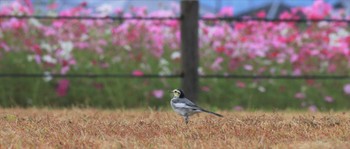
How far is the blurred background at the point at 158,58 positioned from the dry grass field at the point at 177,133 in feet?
14.3

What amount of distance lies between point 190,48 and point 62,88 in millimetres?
2181

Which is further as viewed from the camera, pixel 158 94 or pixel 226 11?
pixel 226 11

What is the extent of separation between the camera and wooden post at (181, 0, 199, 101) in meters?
8.80

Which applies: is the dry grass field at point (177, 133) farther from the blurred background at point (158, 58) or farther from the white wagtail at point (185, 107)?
the blurred background at point (158, 58)

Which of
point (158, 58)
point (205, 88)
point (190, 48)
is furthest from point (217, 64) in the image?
point (190, 48)

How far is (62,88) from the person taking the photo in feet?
33.6

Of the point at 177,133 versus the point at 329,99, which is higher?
the point at 329,99

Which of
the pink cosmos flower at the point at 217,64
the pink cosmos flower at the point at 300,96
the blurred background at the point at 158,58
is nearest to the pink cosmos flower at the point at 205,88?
the blurred background at the point at 158,58

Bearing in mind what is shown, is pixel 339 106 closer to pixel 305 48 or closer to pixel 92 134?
pixel 305 48

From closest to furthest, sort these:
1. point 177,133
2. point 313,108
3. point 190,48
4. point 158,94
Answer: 1. point 177,133
2. point 190,48
3. point 158,94
4. point 313,108

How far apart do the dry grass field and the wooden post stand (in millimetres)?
2861

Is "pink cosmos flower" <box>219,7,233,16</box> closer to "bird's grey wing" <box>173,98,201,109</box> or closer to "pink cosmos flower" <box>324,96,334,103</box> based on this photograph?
"pink cosmos flower" <box>324,96,334,103</box>

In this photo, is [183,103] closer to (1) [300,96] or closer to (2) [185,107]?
(2) [185,107]

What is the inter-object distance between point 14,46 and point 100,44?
1.17 metres
